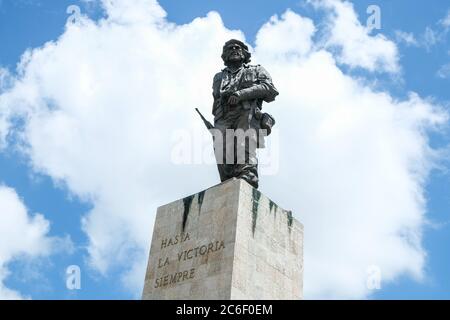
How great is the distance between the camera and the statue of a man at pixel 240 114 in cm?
1279

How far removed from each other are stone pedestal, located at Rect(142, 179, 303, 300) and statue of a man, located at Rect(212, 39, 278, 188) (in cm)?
86

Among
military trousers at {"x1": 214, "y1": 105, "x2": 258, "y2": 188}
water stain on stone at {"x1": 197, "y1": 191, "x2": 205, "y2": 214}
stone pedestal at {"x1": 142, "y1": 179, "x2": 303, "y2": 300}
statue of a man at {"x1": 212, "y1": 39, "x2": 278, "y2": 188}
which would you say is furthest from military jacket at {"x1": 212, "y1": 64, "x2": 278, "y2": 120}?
stone pedestal at {"x1": 142, "y1": 179, "x2": 303, "y2": 300}

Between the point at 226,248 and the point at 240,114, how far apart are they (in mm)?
3565

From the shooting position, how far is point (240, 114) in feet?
43.6

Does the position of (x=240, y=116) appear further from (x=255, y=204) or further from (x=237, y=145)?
(x=255, y=204)

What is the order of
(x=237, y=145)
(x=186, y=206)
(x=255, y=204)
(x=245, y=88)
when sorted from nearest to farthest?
1. (x=255, y=204)
2. (x=186, y=206)
3. (x=237, y=145)
4. (x=245, y=88)

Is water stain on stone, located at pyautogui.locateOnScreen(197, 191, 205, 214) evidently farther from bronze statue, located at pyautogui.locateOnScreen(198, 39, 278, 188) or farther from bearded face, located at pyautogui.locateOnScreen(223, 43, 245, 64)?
bearded face, located at pyautogui.locateOnScreen(223, 43, 245, 64)

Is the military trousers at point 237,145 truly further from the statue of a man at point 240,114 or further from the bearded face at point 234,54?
the bearded face at point 234,54

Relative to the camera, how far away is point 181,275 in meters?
11.4

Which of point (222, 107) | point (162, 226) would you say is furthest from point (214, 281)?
point (222, 107)

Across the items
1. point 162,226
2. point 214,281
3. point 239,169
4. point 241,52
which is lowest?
point 214,281

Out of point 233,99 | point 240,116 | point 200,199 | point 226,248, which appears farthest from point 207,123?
point 226,248
